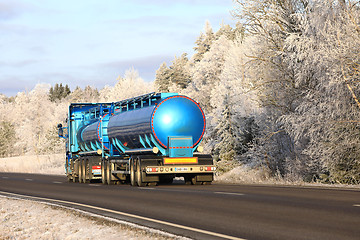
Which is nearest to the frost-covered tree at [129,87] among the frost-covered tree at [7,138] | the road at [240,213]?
the frost-covered tree at [7,138]

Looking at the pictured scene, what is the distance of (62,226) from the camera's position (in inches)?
425

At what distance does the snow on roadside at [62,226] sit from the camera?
9282mm

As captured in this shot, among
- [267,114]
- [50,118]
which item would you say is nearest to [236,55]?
[267,114]

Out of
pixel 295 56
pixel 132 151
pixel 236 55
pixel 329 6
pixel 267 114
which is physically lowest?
pixel 132 151

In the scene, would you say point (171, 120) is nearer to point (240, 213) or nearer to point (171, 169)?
point (171, 169)

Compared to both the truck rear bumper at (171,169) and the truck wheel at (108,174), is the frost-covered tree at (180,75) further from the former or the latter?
the truck rear bumper at (171,169)

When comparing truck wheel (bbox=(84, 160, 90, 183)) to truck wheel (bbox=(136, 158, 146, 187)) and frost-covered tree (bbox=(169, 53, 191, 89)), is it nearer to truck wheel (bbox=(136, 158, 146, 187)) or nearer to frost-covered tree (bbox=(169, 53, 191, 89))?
truck wheel (bbox=(136, 158, 146, 187))

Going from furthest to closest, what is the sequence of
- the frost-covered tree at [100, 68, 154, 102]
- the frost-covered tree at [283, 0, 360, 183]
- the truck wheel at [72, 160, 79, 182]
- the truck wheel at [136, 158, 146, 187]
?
1. the frost-covered tree at [100, 68, 154, 102]
2. the truck wheel at [72, 160, 79, 182]
3. the truck wheel at [136, 158, 146, 187]
4. the frost-covered tree at [283, 0, 360, 183]

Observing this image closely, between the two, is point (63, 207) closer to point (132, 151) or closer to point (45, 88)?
point (132, 151)

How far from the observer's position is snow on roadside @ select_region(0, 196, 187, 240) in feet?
30.5

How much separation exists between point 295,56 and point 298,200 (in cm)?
1193

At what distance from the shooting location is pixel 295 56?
23750 millimetres

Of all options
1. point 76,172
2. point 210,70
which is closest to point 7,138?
point 210,70

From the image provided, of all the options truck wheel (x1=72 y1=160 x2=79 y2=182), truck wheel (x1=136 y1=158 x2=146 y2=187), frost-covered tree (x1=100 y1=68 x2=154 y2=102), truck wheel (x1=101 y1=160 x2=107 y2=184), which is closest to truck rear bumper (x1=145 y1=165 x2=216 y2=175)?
truck wheel (x1=136 y1=158 x2=146 y2=187)
